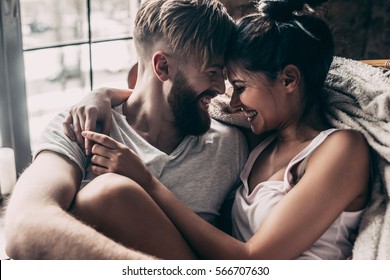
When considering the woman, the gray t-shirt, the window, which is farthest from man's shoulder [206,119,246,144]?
the window

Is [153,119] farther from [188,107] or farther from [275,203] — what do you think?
[275,203]

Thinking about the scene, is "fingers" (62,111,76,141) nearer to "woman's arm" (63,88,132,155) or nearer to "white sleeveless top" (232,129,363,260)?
"woman's arm" (63,88,132,155)

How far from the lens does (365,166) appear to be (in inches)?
40.0

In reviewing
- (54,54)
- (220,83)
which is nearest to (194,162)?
(220,83)

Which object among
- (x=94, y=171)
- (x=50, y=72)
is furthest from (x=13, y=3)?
(x=94, y=171)

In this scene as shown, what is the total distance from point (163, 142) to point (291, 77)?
0.36 m

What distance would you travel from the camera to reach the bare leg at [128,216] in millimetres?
955

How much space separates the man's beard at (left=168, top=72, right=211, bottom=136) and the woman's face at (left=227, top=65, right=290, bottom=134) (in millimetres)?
100

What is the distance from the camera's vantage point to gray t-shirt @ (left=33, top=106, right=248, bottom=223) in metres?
1.15

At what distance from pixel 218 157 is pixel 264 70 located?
26 cm

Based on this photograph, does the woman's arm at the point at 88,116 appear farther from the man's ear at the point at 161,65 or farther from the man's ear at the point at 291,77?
the man's ear at the point at 291,77

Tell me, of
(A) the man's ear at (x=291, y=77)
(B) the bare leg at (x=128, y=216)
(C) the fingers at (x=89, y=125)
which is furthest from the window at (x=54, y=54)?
(A) the man's ear at (x=291, y=77)

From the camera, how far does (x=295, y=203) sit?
3.26 ft
